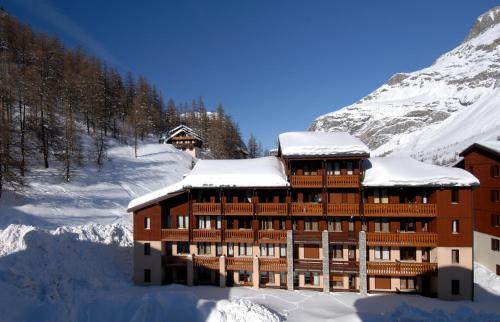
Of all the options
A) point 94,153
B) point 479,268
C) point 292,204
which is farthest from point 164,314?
point 94,153

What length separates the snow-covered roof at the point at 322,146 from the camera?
2372cm

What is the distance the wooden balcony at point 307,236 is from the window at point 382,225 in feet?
16.3

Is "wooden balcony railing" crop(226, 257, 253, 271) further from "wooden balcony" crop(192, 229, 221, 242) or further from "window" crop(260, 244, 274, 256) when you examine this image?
"wooden balcony" crop(192, 229, 221, 242)

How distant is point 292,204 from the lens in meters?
24.6

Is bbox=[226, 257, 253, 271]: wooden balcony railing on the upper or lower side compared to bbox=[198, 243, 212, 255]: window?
lower

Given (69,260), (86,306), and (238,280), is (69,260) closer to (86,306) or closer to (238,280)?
Answer: (86,306)

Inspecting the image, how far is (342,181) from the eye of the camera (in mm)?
24219

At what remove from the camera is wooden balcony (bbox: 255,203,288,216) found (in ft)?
80.9

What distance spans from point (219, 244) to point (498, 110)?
514 feet

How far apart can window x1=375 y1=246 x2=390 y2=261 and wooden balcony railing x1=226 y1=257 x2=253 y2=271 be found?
35.0 ft

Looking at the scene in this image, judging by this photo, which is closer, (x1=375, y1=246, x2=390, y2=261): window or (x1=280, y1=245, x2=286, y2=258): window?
(x1=375, y1=246, x2=390, y2=261): window

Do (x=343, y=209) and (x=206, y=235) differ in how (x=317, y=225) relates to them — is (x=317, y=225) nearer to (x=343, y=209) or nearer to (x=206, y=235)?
(x=343, y=209)

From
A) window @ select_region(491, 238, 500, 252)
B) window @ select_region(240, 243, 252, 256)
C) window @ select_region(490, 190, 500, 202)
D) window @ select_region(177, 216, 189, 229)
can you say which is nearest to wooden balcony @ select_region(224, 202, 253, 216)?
window @ select_region(240, 243, 252, 256)

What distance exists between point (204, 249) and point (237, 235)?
11.4 ft
